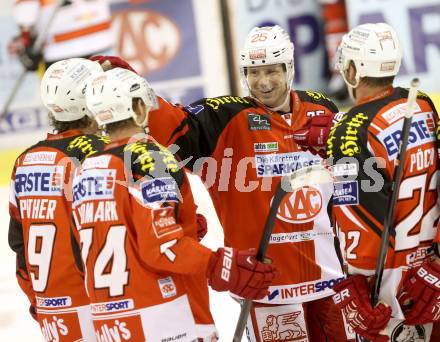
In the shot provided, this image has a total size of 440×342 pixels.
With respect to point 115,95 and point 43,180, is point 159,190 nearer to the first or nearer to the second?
point 115,95

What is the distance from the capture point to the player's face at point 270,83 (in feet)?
13.6

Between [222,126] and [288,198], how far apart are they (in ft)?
1.38

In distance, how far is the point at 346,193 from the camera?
343 centimetres

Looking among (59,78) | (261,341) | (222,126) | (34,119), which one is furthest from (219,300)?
(34,119)

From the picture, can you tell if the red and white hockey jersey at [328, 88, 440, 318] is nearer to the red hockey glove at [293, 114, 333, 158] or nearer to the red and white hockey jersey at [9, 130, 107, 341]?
the red hockey glove at [293, 114, 333, 158]

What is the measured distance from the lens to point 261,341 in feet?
13.8

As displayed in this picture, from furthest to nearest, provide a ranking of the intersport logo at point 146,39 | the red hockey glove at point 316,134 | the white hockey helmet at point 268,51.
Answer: the intersport logo at point 146,39
the white hockey helmet at point 268,51
the red hockey glove at point 316,134

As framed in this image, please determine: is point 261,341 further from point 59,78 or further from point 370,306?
point 59,78

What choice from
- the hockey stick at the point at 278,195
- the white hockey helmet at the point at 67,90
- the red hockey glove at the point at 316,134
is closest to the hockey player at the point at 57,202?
the white hockey helmet at the point at 67,90

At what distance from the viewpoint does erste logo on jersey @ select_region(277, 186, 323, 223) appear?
13.5ft

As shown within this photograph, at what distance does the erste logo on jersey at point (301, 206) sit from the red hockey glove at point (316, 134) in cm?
19

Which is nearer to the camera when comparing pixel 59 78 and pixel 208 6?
pixel 59 78

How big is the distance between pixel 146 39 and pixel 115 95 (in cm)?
649

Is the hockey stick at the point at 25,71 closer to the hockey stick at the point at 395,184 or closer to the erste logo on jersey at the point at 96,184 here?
the erste logo on jersey at the point at 96,184
